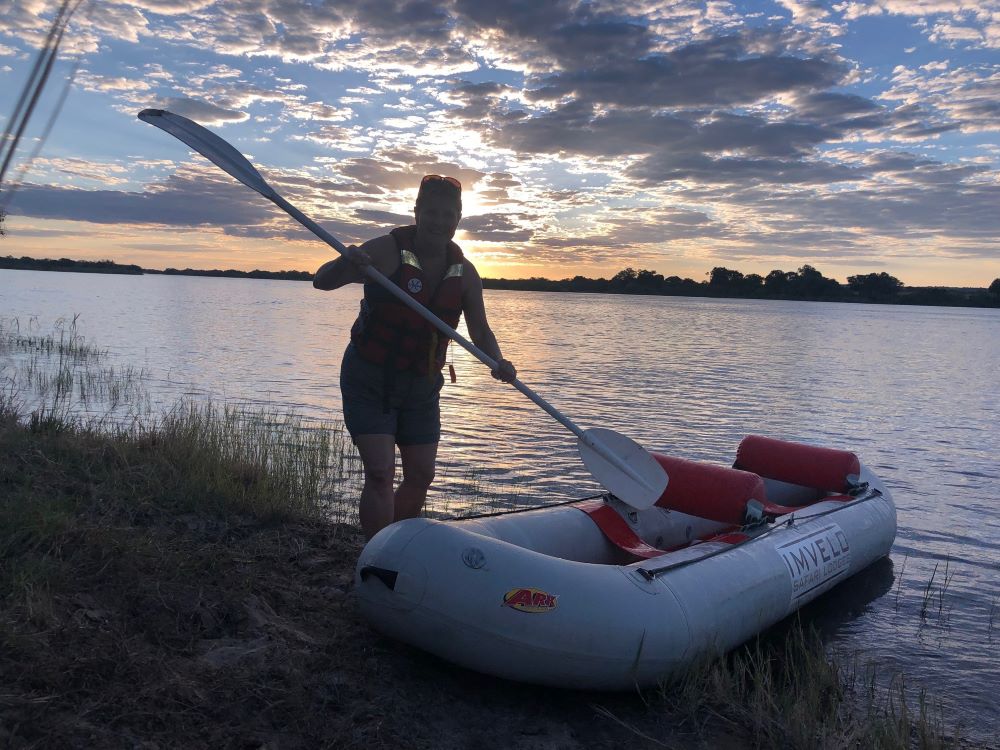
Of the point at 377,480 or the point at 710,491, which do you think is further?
the point at 710,491

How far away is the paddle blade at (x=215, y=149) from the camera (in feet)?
12.8

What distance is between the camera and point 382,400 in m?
3.60

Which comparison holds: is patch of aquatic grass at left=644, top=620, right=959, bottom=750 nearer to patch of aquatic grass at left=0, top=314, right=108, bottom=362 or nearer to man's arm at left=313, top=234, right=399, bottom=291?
man's arm at left=313, top=234, right=399, bottom=291

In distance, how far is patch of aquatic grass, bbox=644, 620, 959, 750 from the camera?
9.82 feet

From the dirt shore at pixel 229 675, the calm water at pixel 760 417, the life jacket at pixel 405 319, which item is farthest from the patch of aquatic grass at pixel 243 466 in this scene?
the life jacket at pixel 405 319

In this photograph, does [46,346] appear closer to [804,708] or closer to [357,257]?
[357,257]

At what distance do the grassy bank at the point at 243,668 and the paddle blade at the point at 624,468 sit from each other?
3.51 ft

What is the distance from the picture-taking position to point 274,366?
49.4 feet

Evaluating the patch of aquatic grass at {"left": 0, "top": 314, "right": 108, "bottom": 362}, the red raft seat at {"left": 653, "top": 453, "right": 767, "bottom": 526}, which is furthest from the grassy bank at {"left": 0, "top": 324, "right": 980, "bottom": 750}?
the patch of aquatic grass at {"left": 0, "top": 314, "right": 108, "bottom": 362}

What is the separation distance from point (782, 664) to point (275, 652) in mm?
2811

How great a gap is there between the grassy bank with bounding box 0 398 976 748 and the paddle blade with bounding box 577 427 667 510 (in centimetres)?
107

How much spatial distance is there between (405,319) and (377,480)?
80 centimetres

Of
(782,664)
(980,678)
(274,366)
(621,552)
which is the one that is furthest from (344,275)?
(274,366)

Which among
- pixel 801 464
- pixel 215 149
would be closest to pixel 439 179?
pixel 215 149
